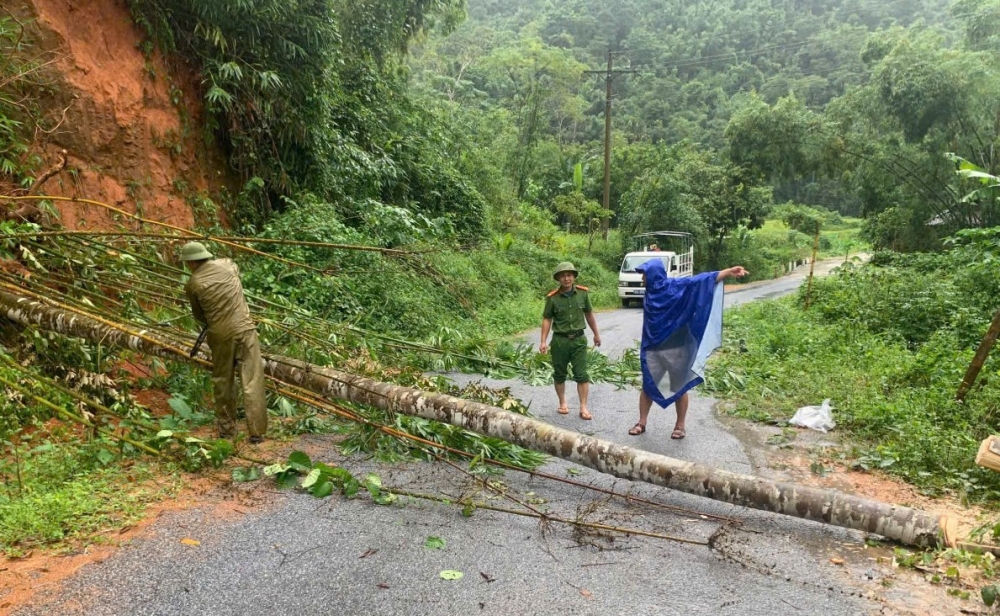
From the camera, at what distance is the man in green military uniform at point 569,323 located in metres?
5.98

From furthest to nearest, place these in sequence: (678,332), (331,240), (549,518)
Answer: (331,240)
(678,332)
(549,518)

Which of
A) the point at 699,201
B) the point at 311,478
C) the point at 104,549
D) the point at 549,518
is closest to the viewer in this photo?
the point at 104,549

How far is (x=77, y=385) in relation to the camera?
15.9 feet

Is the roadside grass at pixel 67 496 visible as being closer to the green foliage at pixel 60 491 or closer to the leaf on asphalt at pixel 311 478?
the green foliage at pixel 60 491

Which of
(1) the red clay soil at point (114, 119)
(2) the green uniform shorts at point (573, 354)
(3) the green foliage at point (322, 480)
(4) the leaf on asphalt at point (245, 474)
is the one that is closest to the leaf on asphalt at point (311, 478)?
(3) the green foliage at point (322, 480)

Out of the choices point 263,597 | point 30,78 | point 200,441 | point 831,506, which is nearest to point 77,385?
point 200,441

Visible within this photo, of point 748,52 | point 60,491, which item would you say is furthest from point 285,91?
point 748,52

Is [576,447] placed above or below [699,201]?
below

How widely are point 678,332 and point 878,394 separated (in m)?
2.78

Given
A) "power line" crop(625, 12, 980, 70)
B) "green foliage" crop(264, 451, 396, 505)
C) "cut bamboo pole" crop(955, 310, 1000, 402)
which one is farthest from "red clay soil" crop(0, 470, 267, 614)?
"power line" crop(625, 12, 980, 70)

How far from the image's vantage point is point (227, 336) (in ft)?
15.2

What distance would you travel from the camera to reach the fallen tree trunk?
3.51 metres

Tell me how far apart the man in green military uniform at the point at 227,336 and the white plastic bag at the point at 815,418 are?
5.04 meters

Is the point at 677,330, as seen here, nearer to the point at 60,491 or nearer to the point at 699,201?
the point at 60,491
